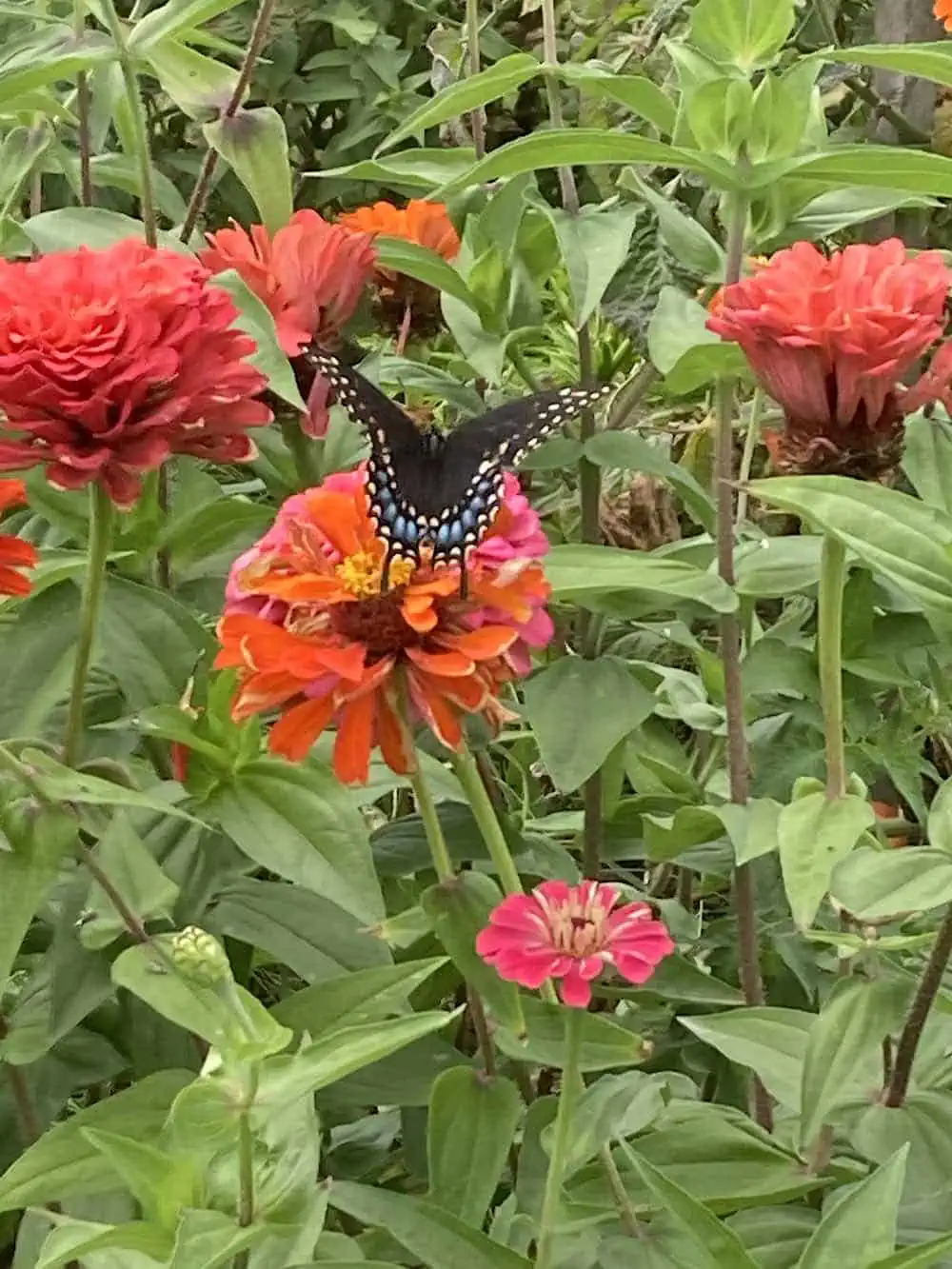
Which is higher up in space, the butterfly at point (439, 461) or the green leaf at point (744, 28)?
the green leaf at point (744, 28)

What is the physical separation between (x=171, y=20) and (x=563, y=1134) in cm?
51

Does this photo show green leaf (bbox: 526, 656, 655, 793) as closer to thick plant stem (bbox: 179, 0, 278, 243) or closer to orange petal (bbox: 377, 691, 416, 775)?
orange petal (bbox: 377, 691, 416, 775)

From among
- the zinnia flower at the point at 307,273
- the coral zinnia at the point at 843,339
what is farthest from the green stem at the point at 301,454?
the coral zinnia at the point at 843,339

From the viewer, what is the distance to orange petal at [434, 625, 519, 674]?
1.54 feet

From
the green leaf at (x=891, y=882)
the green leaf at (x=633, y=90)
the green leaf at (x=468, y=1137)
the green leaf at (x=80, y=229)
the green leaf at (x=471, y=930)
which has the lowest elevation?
the green leaf at (x=468, y=1137)

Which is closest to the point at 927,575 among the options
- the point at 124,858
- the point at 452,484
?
the point at 452,484

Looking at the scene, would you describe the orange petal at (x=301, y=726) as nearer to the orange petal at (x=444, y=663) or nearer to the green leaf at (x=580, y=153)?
the orange petal at (x=444, y=663)

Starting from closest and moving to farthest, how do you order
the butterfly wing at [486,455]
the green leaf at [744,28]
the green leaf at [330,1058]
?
the green leaf at [330,1058], the butterfly wing at [486,455], the green leaf at [744,28]

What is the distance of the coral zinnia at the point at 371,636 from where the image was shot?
1.56ft

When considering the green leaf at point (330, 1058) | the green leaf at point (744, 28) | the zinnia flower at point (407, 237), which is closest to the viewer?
the green leaf at point (330, 1058)

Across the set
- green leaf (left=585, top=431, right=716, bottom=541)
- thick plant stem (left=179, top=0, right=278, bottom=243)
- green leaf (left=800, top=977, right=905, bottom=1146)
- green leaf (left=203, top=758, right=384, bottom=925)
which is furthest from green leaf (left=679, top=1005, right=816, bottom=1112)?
thick plant stem (left=179, top=0, right=278, bottom=243)

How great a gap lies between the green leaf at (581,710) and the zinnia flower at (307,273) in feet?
0.50

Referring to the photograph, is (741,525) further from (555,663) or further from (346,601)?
(346,601)

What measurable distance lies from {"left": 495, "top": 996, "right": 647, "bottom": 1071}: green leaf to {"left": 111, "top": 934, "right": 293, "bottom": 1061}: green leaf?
0.10 metres
